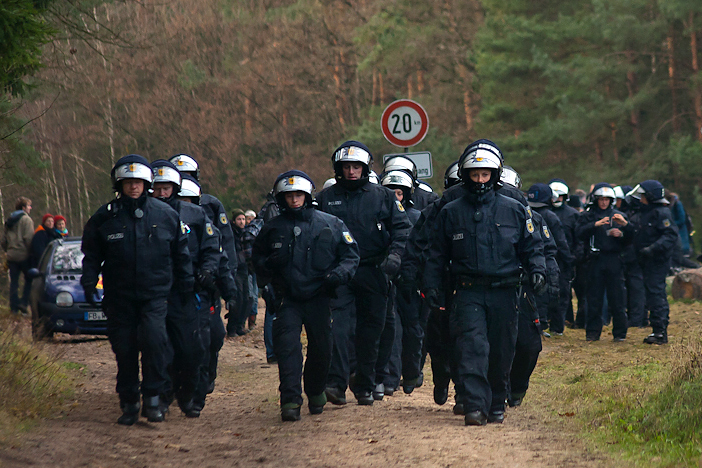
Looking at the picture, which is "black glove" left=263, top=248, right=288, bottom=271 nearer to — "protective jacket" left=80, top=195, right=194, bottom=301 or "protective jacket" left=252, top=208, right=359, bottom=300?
"protective jacket" left=252, top=208, right=359, bottom=300

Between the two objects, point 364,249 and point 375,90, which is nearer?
point 364,249

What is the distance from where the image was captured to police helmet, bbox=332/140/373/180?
9250 mm

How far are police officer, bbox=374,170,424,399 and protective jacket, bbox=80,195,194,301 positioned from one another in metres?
2.32

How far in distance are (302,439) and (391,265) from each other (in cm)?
202

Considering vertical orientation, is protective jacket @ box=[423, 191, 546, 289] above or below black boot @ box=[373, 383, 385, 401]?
above

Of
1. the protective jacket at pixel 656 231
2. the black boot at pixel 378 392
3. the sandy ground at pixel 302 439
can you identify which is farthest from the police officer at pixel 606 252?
the black boot at pixel 378 392

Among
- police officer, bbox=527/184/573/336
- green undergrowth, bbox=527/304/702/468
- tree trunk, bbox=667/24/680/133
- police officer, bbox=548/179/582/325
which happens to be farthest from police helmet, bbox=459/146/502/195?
tree trunk, bbox=667/24/680/133

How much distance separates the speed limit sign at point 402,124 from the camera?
47.1 ft

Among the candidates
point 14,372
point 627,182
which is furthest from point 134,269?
point 627,182

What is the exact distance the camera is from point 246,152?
134ft

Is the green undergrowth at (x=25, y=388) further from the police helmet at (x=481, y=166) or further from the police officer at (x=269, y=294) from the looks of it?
the police helmet at (x=481, y=166)

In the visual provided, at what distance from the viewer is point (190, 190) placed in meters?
9.57

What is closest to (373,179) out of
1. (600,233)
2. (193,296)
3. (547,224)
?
(193,296)

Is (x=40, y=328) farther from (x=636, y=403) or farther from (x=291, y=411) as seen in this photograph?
(x=636, y=403)
